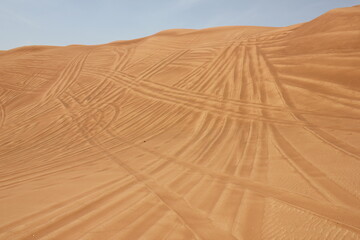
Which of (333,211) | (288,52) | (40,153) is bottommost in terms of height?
(40,153)

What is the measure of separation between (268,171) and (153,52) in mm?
12272

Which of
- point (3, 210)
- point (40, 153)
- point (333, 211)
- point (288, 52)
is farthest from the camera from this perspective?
point (288, 52)

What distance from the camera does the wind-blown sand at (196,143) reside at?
7.05 ft

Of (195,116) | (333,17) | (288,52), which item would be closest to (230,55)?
(288,52)

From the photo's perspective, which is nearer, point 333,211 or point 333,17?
point 333,211

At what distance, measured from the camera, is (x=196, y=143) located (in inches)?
195

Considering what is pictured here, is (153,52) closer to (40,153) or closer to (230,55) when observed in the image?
(230,55)

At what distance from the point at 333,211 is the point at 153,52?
13.3 m

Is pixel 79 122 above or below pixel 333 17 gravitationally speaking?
below

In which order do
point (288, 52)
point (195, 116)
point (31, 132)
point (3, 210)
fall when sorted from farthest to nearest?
point (288, 52) → point (31, 132) → point (195, 116) → point (3, 210)

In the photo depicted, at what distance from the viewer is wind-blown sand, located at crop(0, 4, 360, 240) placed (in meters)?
2.15

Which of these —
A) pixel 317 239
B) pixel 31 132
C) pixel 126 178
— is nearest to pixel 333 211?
pixel 317 239

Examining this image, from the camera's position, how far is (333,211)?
2098 mm

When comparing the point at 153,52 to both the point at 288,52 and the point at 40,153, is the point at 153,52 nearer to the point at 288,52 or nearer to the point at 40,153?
the point at 288,52
